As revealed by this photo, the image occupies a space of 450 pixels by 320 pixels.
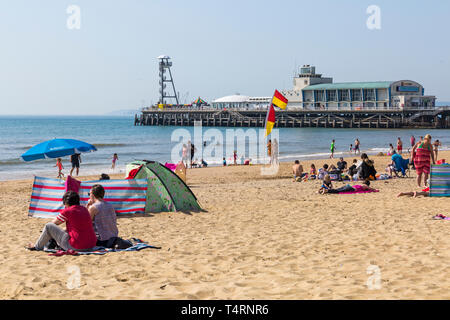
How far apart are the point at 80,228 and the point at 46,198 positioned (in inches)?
131

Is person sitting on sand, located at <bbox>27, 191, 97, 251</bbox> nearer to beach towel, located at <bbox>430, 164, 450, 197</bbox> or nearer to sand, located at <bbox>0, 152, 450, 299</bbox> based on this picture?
sand, located at <bbox>0, 152, 450, 299</bbox>

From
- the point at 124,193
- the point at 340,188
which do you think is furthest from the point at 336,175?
the point at 124,193

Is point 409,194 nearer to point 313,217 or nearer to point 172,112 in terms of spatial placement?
point 313,217

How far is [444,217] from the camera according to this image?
26.9 feet

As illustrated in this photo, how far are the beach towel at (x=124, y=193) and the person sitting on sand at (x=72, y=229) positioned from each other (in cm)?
278

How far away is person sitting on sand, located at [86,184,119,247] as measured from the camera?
652 cm

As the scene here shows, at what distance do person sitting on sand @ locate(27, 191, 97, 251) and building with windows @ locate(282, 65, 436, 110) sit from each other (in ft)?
210

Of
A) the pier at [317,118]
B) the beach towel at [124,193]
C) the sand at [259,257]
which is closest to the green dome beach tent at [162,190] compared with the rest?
the beach towel at [124,193]

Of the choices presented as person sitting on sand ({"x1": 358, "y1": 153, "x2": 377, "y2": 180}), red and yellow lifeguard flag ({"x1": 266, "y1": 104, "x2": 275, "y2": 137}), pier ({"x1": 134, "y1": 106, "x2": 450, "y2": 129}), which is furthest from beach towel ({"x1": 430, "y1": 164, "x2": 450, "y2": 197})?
pier ({"x1": 134, "y1": 106, "x2": 450, "y2": 129})

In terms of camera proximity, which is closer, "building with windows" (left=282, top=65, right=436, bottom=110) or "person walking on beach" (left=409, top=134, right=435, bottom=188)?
"person walking on beach" (left=409, top=134, right=435, bottom=188)

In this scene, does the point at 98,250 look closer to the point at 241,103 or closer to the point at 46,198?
the point at 46,198

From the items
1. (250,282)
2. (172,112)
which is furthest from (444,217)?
(172,112)

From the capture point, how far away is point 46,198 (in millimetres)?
9195
